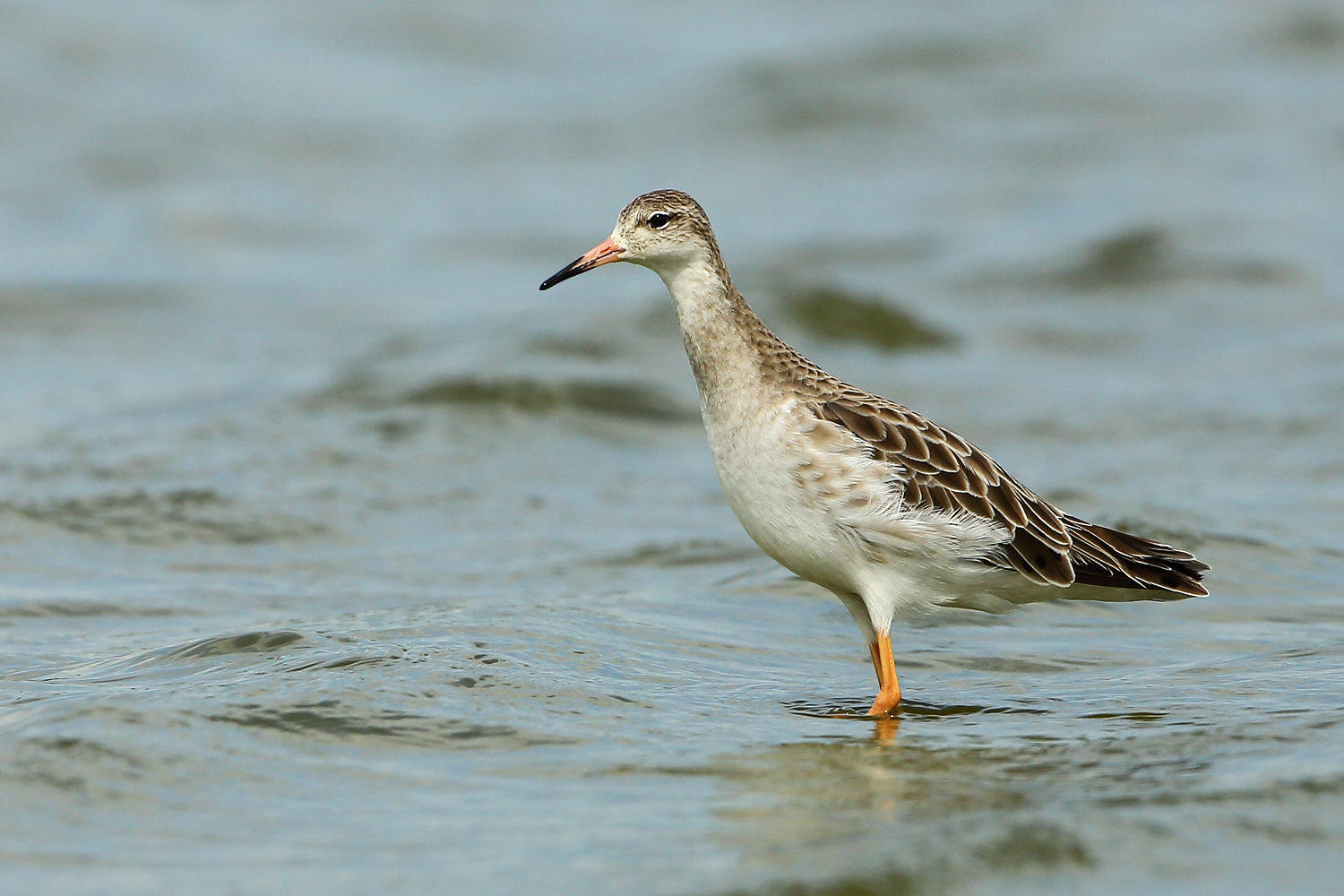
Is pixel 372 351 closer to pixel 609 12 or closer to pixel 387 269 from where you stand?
pixel 387 269

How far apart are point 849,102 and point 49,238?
43.5 ft

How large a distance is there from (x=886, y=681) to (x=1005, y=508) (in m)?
1.07

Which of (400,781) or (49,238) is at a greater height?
(49,238)

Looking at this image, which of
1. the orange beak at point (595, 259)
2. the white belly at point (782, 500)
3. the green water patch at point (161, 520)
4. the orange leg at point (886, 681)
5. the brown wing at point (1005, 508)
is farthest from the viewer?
the green water patch at point (161, 520)

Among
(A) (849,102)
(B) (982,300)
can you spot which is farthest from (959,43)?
(B) (982,300)

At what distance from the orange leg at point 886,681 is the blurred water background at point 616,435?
21cm

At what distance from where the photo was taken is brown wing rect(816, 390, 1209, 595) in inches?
329

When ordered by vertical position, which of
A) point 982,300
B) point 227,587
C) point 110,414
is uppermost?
point 982,300

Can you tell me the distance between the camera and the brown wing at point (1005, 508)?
8.35 metres

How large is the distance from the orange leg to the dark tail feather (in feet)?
3.40

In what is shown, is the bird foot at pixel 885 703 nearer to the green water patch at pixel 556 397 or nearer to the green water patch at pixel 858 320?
the green water patch at pixel 556 397

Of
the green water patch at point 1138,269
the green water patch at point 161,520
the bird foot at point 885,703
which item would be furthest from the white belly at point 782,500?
the green water patch at point 1138,269

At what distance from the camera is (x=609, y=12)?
32.2 metres

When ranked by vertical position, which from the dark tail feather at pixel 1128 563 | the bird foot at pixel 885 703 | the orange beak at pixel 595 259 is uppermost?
the orange beak at pixel 595 259
